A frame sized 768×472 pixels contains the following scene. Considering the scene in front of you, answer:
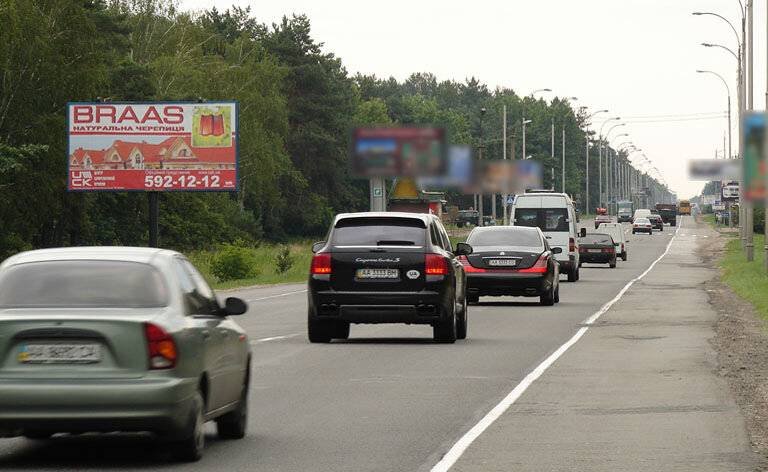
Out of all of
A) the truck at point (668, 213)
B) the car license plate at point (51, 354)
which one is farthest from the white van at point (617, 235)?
the truck at point (668, 213)

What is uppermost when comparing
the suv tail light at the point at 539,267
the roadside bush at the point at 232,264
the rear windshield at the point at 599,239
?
the suv tail light at the point at 539,267

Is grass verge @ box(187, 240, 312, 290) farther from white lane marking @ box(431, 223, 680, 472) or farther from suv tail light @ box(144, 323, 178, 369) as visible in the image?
suv tail light @ box(144, 323, 178, 369)

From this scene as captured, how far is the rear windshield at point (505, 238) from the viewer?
35.5 meters

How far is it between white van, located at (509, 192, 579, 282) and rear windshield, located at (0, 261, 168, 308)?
1581 inches

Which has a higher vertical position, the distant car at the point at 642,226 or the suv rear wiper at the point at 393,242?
the suv rear wiper at the point at 393,242

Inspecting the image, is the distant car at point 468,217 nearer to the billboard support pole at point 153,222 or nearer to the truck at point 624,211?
the truck at point 624,211

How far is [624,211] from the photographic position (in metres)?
176

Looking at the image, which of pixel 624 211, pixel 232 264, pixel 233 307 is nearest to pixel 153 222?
pixel 232 264

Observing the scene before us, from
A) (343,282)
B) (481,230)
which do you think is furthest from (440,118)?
(343,282)

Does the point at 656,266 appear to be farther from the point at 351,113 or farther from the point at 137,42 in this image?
the point at 351,113

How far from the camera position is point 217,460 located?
11297mm

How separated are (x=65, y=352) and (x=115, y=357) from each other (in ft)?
0.98

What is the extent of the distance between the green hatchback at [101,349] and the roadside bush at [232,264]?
43.4 metres

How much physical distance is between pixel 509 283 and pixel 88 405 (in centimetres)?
2432
